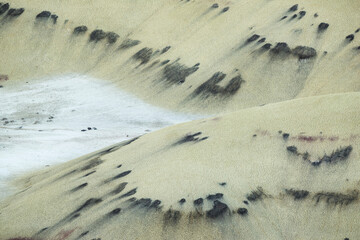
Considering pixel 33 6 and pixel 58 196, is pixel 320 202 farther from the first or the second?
pixel 33 6

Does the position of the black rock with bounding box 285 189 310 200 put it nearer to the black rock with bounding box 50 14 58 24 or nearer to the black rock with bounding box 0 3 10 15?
the black rock with bounding box 50 14 58 24

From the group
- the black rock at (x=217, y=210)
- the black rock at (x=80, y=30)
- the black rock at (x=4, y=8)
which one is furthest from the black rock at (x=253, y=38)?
the black rock at (x=217, y=210)

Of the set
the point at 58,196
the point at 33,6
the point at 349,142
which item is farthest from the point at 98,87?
the point at 349,142

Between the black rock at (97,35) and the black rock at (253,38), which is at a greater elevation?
the black rock at (97,35)

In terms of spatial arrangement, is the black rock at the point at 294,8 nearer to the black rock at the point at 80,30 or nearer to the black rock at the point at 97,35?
the black rock at the point at 97,35

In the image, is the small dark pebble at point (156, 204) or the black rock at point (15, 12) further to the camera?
the black rock at point (15, 12)
